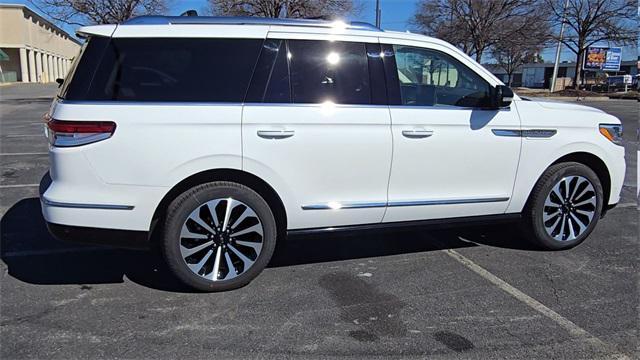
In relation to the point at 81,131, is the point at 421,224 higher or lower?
lower

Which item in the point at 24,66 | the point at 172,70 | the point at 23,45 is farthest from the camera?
the point at 24,66

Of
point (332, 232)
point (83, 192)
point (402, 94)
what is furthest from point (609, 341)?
point (83, 192)

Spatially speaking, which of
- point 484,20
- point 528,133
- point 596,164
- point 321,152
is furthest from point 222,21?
point 484,20

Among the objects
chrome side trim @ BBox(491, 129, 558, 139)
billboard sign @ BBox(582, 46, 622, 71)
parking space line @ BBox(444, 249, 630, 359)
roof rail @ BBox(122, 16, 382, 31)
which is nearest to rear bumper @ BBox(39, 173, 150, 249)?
roof rail @ BBox(122, 16, 382, 31)

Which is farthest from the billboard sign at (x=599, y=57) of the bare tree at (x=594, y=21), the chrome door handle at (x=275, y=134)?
the chrome door handle at (x=275, y=134)

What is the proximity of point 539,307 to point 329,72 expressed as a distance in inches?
91.2

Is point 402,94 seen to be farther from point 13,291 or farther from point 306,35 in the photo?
point 13,291

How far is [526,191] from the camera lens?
4605mm

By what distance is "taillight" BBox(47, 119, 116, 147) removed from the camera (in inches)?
134

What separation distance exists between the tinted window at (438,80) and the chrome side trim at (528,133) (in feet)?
0.91

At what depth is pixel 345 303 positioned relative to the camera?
3.70 metres

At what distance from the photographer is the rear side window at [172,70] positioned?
3.52 meters

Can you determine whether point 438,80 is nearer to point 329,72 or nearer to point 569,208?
point 329,72

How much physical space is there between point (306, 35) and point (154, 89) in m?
1.21
